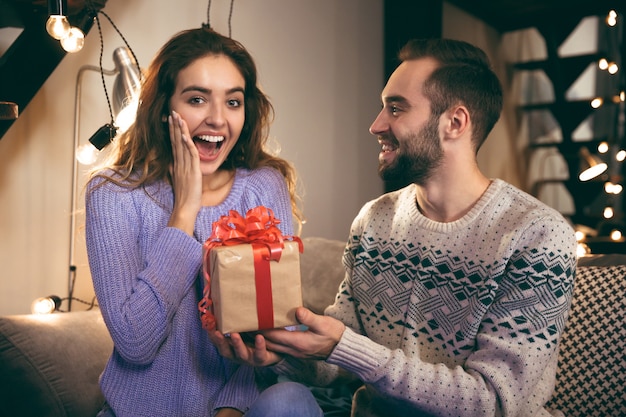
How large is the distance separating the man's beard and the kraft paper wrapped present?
0.48 metres

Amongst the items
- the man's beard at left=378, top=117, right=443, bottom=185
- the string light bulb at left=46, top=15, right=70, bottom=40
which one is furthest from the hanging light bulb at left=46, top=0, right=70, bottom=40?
the man's beard at left=378, top=117, right=443, bottom=185

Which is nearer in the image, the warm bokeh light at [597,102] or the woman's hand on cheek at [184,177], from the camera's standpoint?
the woman's hand on cheek at [184,177]

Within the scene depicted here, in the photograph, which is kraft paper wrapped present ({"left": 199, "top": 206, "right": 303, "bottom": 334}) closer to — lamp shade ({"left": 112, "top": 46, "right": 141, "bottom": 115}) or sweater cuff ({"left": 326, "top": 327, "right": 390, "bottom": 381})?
sweater cuff ({"left": 326, "top": 327, "right": 390, "bottom": 381})

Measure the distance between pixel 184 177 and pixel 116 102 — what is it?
28.4 inches

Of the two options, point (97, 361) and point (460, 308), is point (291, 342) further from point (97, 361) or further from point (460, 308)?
point (97, 361)

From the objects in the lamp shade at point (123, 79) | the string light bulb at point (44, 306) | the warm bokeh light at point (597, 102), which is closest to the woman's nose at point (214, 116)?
the lamp shade at point (123, 79)

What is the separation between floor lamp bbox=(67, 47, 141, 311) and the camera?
1.98m

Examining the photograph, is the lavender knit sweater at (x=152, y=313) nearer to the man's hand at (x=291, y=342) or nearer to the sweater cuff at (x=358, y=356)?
the man's hand at (x=291, y=342)

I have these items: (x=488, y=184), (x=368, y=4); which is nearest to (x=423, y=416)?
(x=488, y=184)

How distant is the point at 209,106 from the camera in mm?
1613

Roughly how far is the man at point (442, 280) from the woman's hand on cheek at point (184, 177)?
0.34 m

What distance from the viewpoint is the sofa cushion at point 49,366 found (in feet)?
5.40

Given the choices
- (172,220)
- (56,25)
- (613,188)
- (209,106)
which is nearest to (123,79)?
(56,25)

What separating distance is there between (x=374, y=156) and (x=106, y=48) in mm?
1898
